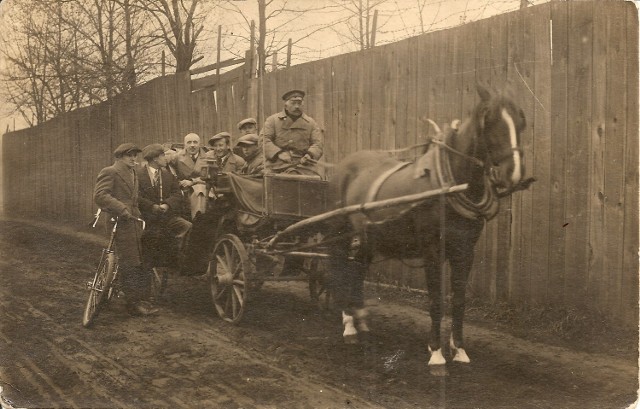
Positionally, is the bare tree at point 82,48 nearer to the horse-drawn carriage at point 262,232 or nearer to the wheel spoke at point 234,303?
the horse-drawn carriage at point 262,232

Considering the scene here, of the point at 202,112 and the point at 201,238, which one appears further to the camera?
the point at 202,112

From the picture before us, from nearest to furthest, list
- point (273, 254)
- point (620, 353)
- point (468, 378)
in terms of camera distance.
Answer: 1. point (468, 378)
2. point (620, 353)
3. point (273, 254)

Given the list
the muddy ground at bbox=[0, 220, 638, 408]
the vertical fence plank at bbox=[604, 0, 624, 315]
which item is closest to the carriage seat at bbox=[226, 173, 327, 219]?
the muddy ground at bbox=[0, 220, 638, 408]

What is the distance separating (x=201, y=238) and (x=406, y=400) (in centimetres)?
312

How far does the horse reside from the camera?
361cm

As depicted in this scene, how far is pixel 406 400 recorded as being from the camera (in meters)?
3.72

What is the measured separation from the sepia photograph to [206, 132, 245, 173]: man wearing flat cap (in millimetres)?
40

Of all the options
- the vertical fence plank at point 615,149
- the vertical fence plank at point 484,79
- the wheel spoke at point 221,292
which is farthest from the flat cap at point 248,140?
the vertical fence plank at point 615,149

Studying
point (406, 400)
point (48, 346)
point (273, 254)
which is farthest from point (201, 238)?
point (406, 400)

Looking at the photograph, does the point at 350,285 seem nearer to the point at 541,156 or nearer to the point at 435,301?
the point at 435,301

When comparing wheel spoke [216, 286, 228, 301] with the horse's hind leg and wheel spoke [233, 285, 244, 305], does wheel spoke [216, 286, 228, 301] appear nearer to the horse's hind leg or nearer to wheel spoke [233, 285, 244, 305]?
wheel spoke [233, 285, 244, 305]

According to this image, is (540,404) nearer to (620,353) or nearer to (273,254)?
(620,353)

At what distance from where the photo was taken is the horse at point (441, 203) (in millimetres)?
3605

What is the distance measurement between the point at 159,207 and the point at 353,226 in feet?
8.05
